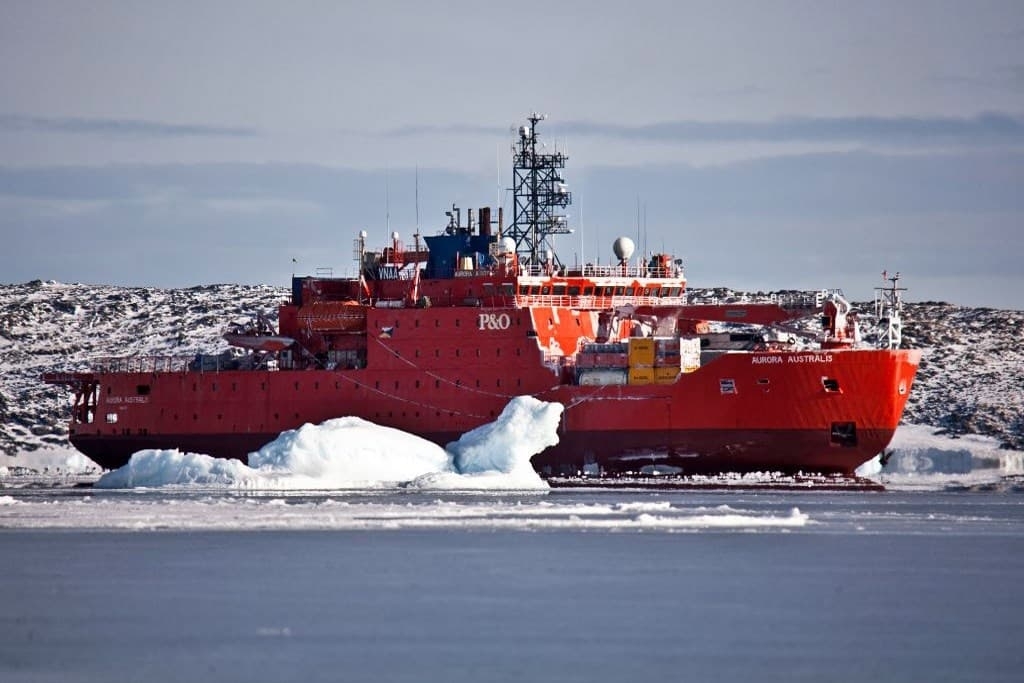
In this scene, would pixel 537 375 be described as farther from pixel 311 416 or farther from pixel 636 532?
pixel 636 532

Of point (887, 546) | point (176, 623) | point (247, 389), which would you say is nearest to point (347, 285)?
point (247, 389)

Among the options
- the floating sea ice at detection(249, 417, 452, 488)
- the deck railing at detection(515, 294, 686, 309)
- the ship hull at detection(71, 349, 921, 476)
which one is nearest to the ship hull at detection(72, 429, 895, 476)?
the ship hull at detection(71, 349, 921, 476)

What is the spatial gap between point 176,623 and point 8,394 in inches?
2149

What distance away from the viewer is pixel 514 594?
943 inches

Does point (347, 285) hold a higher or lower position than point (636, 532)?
higher

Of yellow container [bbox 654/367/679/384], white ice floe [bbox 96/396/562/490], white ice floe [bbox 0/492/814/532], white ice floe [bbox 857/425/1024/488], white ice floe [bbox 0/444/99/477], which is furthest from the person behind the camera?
white ice floe [bbox 0/444/99/477]

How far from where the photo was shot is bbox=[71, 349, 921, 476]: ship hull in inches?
1838

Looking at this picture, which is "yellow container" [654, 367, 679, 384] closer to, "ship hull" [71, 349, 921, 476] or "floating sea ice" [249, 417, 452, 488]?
"ship hull" [71, 349, 921, 476]

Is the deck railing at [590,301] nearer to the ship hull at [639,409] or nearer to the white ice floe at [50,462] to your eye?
the ship hull at [639,409]

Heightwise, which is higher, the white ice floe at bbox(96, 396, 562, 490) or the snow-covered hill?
→ the snow-covered hill

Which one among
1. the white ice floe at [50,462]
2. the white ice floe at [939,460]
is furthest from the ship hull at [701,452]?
the white ice floe at [50,462]

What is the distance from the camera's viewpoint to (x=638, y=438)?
48281 millimetres

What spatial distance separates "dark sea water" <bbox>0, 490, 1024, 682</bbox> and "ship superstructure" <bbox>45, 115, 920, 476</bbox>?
1068cm

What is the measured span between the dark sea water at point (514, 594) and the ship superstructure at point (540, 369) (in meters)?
10.7
